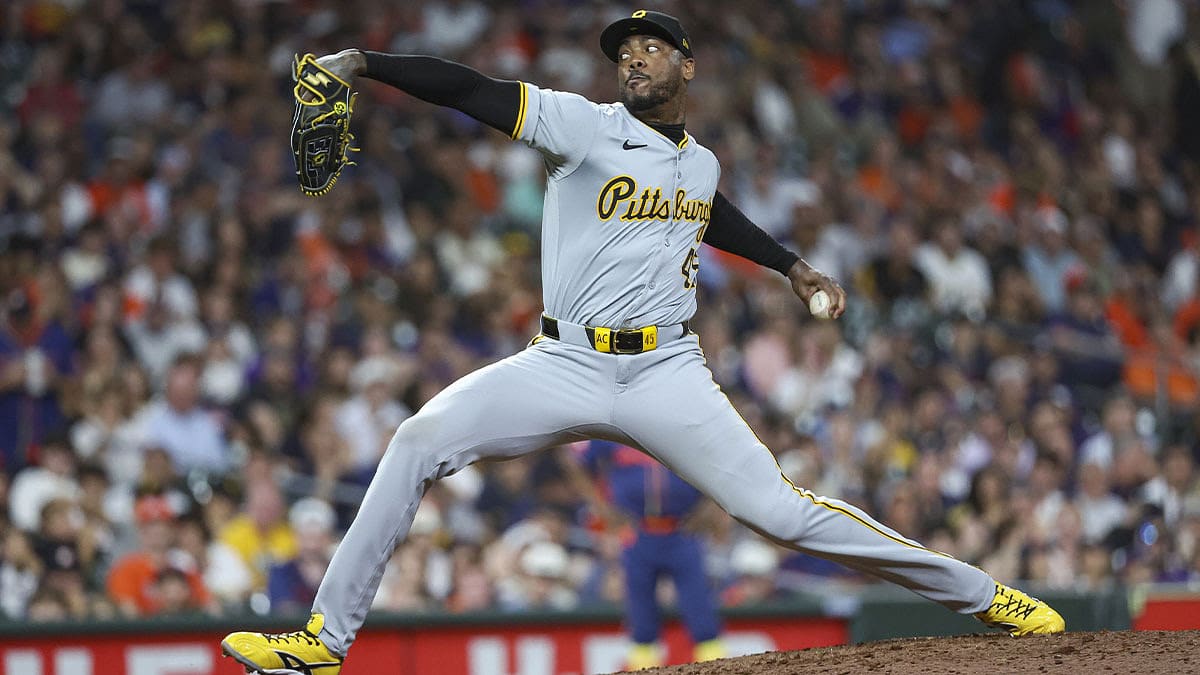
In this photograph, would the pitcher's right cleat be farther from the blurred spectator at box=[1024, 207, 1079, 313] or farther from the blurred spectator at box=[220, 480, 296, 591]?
the blurred spectator at box=[1024, 207, 1079, 313]

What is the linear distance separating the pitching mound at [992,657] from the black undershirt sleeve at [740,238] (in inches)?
44.6

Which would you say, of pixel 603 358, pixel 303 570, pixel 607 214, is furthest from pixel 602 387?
pixel 303 570

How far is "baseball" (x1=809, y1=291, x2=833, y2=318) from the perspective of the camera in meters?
4.39

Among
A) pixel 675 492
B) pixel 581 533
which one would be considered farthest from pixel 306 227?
pixel 675 492

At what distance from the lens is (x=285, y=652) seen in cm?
392

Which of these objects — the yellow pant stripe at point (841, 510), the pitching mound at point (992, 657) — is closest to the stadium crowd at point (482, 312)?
the pitching mound at point (992, 657)

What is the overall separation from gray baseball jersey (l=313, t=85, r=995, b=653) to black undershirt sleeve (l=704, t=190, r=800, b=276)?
28 cm

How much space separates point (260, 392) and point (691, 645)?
8.98 ft

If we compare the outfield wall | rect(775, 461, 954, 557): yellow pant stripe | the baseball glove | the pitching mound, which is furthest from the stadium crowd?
the baseball glove

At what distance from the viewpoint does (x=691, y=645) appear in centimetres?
712

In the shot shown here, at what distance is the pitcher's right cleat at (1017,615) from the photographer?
Result: 459cm

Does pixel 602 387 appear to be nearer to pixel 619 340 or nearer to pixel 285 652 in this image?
pixel 619 340

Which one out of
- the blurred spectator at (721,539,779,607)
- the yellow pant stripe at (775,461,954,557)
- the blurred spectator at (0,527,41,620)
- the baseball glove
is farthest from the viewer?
the blurred spectator at (721,539,779,607)

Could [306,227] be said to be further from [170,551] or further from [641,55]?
[641,55]
